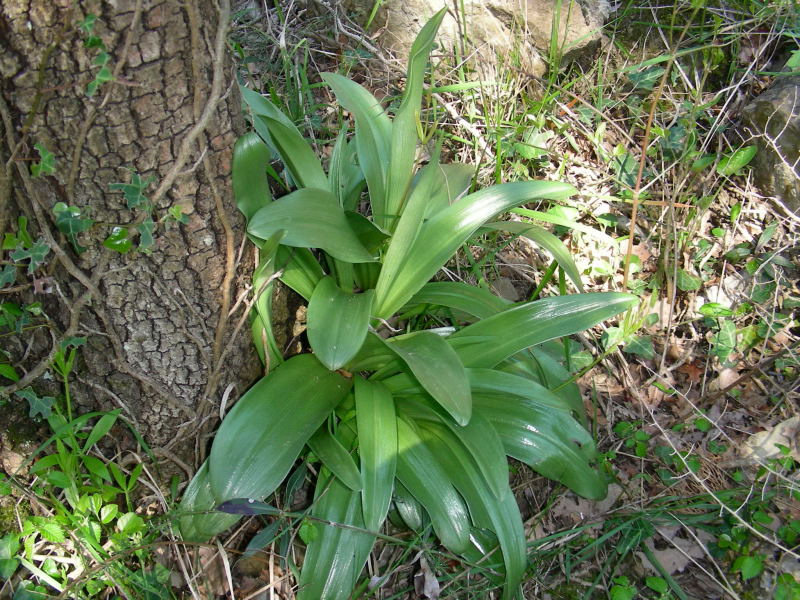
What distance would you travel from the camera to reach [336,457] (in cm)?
143

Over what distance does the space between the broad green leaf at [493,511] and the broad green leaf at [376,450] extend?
184mm

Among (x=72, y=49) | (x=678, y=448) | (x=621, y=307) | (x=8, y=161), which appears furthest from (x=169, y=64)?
(x=678, y=448)

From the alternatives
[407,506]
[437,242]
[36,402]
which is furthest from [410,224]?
[36,402]

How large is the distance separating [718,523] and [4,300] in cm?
191

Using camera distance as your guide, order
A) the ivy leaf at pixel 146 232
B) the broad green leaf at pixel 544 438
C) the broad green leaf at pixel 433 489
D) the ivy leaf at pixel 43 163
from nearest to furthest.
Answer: the ivy leaf at pixel 43 163 → the ivy leaf at pixel 146 232 → the broad green leaf at pixel 433 489 → the broad green leaf at pixel 544 438

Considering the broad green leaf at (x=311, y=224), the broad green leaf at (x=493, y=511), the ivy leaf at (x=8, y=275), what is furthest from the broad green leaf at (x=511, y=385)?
the ivy leaf at (x=8, y=275)

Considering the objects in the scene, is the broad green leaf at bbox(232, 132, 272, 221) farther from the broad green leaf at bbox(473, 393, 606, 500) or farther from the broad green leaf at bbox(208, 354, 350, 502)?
the broad green leaf at bbox(473, 393, 606, 500)

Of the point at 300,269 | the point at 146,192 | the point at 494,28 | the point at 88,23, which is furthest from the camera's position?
the point at 494,28

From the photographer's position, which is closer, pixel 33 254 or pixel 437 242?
pixel 33 254

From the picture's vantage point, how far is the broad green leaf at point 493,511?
148 centimetres

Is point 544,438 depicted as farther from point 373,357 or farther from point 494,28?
point 494,28

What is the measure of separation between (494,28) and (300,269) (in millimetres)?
1459

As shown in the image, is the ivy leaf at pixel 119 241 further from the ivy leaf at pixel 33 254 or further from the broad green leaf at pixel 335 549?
the broad green leaf at pixel 335 549

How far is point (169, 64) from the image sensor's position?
120cm
